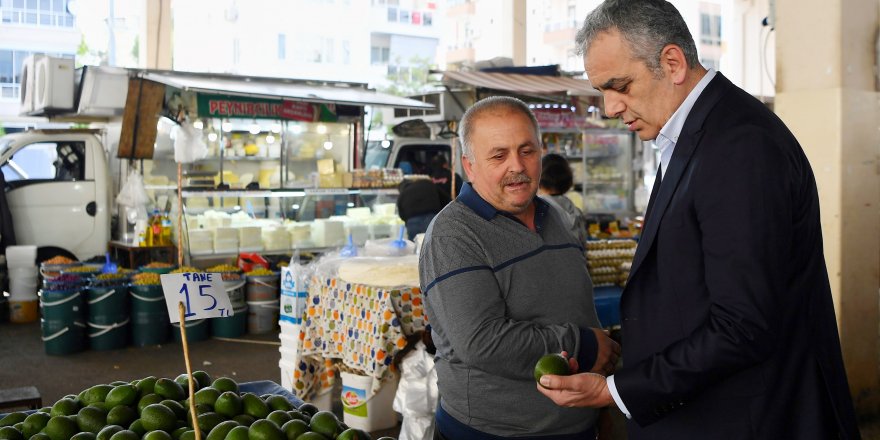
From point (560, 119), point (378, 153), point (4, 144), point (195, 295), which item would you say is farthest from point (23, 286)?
point (195, 295)

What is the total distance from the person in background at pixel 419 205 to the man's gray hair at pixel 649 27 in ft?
17.5

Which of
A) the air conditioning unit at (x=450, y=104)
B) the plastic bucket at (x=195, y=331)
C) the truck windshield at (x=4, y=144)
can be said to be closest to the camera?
the plastic bucket at (x=195, y=331)

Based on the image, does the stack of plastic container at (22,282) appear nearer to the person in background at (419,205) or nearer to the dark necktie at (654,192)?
the person in background at (419,205)

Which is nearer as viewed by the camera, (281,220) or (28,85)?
(281,220)

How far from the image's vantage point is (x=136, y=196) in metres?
9.35

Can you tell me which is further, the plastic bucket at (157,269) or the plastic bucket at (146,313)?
the plastic bucket at (157,269)

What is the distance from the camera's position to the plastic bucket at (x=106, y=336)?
7.82 meters

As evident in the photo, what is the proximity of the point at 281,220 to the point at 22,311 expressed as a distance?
3.15 m

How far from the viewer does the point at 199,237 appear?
935 centimetres

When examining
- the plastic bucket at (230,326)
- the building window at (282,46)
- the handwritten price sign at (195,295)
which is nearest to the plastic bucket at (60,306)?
the plastic bucket at (230,326)

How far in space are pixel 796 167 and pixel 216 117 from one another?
916 centimetres

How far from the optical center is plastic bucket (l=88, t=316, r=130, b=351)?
7.82 meters

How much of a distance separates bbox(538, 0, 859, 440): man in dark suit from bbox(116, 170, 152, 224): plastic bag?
27.6ft

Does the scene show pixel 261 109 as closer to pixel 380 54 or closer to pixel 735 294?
pixel 735 294
